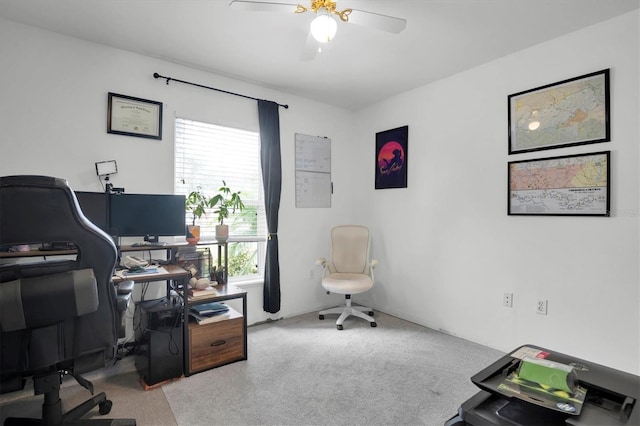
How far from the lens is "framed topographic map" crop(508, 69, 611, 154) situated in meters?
2.26

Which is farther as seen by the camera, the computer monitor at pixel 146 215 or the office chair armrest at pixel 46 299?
the computer monitor at pixel 146 215

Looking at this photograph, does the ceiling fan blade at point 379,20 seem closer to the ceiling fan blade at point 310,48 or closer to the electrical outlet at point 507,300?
the ceiling fan blade at point 310,48

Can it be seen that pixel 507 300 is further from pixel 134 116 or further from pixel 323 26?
pixel 134 116

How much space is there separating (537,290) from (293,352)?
2.08 meters

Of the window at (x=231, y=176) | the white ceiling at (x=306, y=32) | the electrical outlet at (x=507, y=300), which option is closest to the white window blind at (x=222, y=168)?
the window at (x=231, y=176)

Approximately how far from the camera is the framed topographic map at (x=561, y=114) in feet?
7.41

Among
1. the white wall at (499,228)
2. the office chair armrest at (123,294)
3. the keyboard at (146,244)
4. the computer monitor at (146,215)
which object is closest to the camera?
the office chair armrest at (123,294)

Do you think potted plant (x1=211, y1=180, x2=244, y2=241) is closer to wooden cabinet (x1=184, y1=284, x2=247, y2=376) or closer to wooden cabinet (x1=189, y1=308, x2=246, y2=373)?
wooden cabinet (x1=184, y1=284, x2=247, y2=376)

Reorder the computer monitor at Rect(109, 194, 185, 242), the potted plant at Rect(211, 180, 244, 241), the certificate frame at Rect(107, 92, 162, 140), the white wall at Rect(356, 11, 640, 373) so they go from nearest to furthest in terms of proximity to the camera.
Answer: the white wall at Rect(356, 11, 640, 373) → the computer monitor at Rect(109, 194, 185, 242) → the certificate frame at Rect(107, 92, 162, 140) → the potted plant at Rect(211, 180, 244, 241)

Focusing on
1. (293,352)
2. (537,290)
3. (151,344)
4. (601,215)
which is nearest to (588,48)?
(601,215)

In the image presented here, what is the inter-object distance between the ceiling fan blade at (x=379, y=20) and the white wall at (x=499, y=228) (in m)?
1.45

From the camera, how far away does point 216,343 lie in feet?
8.12

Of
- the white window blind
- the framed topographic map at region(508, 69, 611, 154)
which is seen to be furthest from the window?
the framed topographic map at region(508, 69, 611, 154)

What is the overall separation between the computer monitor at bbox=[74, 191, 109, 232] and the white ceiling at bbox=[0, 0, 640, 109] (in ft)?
4.05
